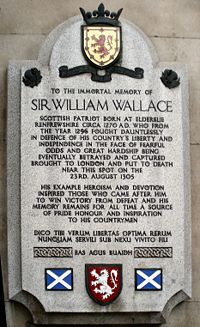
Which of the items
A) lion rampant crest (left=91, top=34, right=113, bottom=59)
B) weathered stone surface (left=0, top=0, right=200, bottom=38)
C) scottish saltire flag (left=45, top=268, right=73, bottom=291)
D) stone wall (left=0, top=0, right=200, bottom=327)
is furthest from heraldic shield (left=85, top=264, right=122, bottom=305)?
weathered stone surface (left=0, top=0, right=200, bottom=38)

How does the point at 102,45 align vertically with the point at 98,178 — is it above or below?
above

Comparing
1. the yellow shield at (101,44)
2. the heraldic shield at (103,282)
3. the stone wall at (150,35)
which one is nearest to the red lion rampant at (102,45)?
the yellow shield at (101,44)

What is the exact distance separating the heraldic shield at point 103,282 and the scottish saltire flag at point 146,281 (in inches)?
7.3

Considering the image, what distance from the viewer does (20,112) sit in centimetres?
941

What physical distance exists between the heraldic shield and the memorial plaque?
10 millimetres

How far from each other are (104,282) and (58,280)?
47 centimetres

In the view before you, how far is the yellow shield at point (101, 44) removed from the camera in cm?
951

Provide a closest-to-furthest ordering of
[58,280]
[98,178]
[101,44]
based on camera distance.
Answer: [58,280] < [98,178] < [101,44]

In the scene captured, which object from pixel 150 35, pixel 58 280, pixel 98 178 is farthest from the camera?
pixel 150 35

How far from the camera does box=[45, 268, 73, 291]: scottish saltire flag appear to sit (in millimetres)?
9156

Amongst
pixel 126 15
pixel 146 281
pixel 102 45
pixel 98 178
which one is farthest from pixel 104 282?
pixel 126 15

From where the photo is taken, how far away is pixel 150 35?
9.77 meters

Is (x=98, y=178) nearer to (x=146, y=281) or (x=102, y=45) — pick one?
(x=146, y=281)

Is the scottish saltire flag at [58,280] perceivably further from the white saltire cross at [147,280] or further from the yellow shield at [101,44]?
the yellow shield at [101,44]
